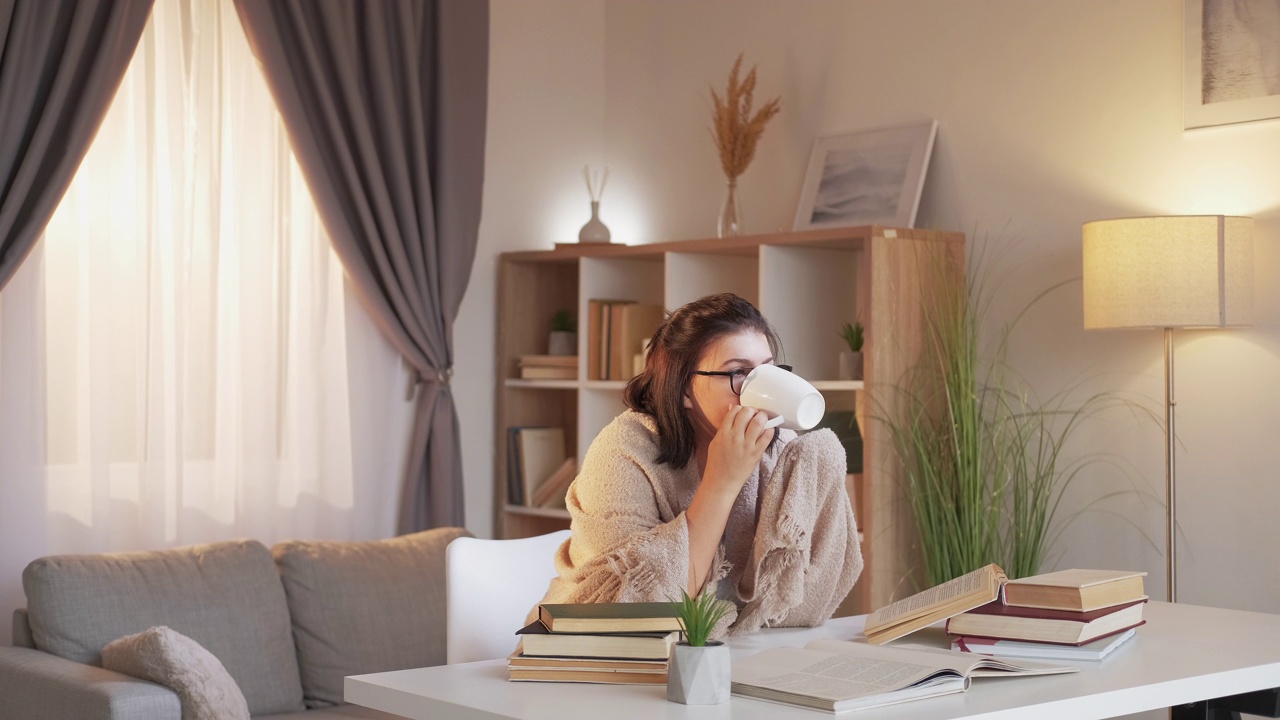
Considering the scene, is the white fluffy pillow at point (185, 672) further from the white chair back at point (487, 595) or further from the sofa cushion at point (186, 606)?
the white chair back at point (487, 595)

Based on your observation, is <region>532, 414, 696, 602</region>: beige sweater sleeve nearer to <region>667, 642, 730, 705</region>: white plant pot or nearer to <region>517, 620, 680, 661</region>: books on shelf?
<region>517, 620, 680, 661</region>: books on shelf

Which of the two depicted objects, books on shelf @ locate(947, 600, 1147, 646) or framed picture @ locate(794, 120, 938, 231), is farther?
framed picture @ locate(794, 120, 938, 231)

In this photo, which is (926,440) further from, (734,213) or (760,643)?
(760,643)

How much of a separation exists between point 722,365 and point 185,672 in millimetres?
1337

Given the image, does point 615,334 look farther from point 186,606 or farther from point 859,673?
point 859,673

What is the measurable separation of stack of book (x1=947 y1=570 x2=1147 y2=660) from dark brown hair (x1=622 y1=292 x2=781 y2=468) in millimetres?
466

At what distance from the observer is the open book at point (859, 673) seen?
1.39m

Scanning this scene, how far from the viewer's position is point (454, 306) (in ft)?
13.8

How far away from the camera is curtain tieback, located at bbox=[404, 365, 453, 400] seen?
412 centimetres

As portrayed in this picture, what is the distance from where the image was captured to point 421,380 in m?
4.13


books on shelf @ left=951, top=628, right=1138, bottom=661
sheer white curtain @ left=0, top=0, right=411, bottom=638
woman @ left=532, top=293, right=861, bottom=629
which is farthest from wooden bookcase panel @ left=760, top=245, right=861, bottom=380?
books on shelf @ left=951, top=628, right=1138, bottom=661

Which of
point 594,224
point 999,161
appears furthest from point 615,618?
point 594,224

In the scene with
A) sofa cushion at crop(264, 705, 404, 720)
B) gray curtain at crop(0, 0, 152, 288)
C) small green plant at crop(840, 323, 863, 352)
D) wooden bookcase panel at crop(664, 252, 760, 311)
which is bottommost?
sofa cushion at crop(264, 705, 404, 720)

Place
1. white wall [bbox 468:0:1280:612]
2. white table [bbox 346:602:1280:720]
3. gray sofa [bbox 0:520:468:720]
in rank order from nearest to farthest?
white table [bbox 346:602:1280:720]
gray sofa [bbox 0:520:468:720]
white wall [bbox 468:0:1280:612]
